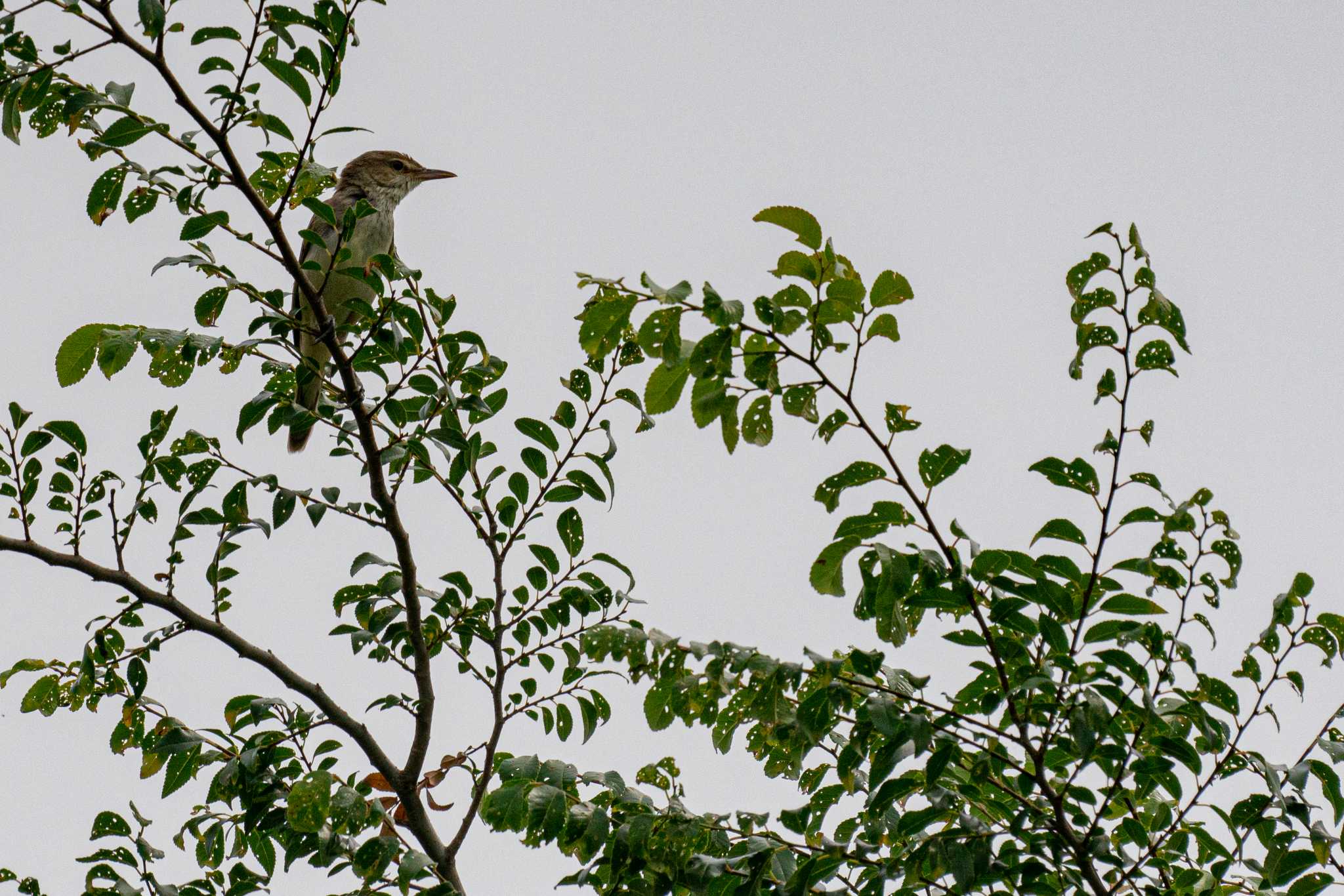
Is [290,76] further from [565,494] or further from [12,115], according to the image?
[565,494]

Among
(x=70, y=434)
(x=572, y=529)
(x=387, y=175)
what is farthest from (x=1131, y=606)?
(x=387, y=175)

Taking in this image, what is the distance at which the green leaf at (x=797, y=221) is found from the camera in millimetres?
2365

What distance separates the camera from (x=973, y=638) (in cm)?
251

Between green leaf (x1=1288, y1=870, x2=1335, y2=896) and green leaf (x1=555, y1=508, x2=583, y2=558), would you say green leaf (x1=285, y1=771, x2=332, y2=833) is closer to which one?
green leaf (x1=555, y1=508, x2=583, y2=558)

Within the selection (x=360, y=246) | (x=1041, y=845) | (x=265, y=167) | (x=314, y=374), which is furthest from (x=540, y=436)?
(x=360, y=246)

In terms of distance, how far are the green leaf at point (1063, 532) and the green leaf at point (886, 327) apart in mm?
483

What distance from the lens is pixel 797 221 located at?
2.37m

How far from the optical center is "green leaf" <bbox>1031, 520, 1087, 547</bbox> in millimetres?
2480

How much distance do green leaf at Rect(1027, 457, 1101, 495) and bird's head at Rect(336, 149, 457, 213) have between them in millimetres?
5749

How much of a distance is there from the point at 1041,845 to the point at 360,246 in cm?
509

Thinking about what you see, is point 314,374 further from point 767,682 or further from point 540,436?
point 767,682

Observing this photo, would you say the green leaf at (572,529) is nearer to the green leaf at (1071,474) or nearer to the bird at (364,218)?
the green leaf at (1071,474)

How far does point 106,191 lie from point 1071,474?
2.23 metres

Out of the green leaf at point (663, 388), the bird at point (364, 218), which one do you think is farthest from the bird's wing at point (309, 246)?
the green leaf at point (663, 388)
